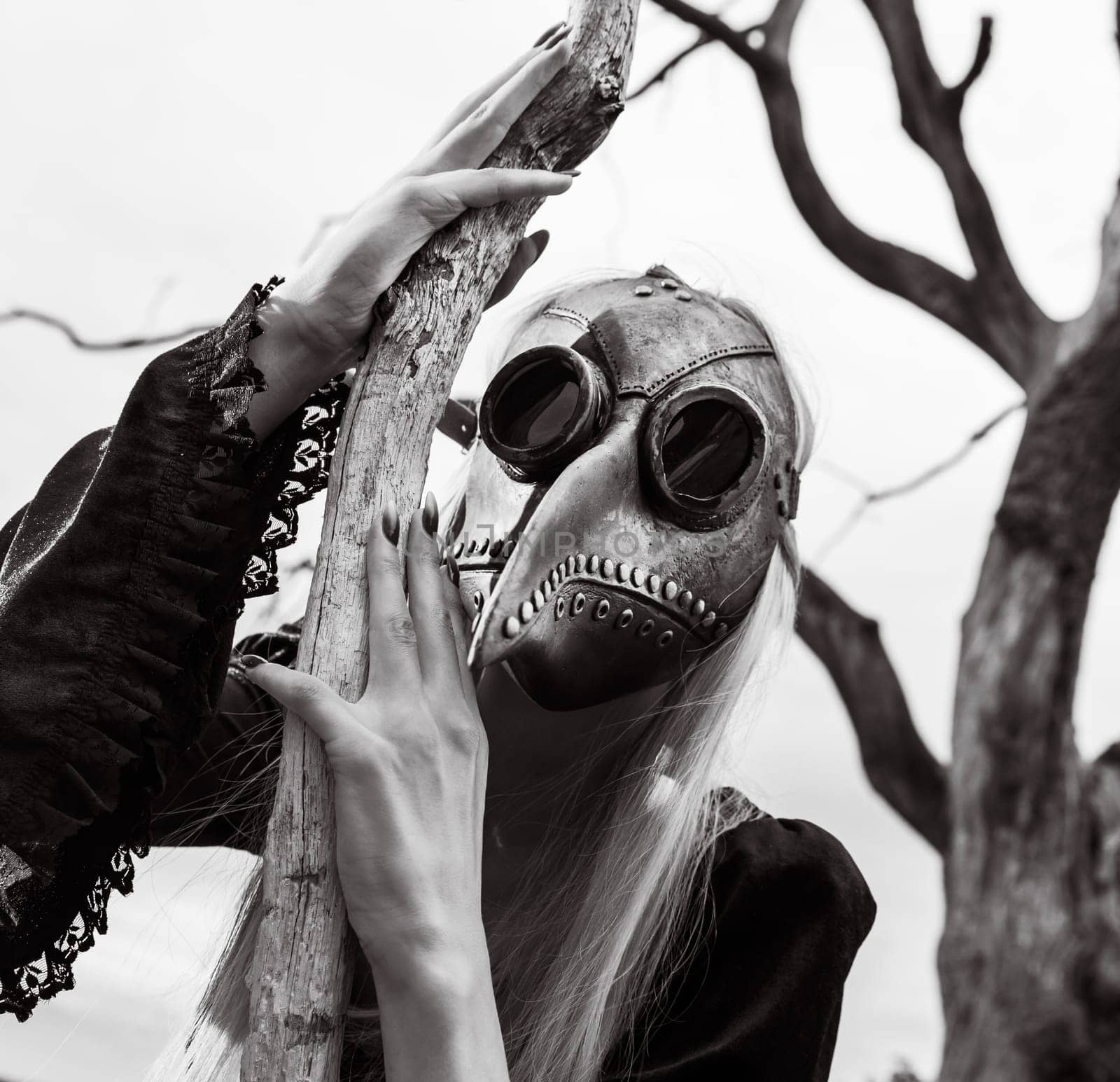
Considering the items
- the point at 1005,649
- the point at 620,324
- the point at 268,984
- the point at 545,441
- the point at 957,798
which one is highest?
the point at 1005,649

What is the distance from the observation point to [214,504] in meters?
1.36

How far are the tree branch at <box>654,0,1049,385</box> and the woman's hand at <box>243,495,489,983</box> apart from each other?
141 inches

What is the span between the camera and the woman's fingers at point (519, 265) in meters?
1.60

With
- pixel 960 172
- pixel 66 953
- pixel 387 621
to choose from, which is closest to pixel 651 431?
pixel 387 621

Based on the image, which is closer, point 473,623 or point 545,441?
point 473,623

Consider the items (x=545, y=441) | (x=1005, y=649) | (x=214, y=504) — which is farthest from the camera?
(x=1005, y=649)

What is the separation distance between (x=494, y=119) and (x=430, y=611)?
57 cm

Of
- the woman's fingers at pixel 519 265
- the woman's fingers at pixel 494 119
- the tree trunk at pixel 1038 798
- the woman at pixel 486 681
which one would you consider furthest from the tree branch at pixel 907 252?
the woman's fingers at pixel 494 119

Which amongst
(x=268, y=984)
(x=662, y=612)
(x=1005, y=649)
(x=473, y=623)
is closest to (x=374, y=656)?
(x=473, y=623)

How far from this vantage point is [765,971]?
163cm

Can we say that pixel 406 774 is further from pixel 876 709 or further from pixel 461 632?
pixel 876 709

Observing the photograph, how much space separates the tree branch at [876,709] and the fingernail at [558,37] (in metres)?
3.18

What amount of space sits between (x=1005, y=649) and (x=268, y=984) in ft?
10.6

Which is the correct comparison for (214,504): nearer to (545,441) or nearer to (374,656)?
(374,656)
